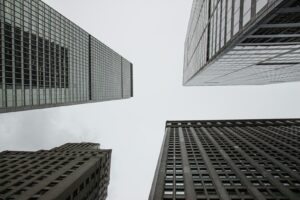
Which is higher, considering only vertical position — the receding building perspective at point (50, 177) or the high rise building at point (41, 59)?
the high rise building at point (41, 59)

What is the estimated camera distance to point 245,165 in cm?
5422

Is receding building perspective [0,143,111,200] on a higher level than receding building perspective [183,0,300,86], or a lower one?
lower

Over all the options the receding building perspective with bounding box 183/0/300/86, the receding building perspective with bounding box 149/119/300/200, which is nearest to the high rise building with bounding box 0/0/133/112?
the receding building perspective with bounding box 149/119/300/200

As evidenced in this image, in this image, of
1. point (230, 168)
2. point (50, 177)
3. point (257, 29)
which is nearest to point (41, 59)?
point (50, 177)

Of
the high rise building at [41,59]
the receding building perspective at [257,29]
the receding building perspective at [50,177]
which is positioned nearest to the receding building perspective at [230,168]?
the receding building perspective at [50,177]

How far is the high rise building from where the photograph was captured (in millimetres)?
49441

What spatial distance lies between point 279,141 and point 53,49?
6278 cm

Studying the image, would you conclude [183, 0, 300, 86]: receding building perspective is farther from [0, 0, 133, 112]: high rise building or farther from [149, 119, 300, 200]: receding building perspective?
[0, 0, 133, 112]: high rise building

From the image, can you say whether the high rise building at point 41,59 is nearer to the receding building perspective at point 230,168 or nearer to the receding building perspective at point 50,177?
the receding building perspective at point 50,177

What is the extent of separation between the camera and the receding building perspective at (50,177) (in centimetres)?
4634

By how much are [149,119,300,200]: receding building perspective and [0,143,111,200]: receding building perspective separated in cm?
1608

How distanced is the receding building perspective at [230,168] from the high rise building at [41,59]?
29.7 m

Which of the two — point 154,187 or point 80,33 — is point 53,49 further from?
point 154,187

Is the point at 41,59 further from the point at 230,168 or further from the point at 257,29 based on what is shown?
the point at 257,29
